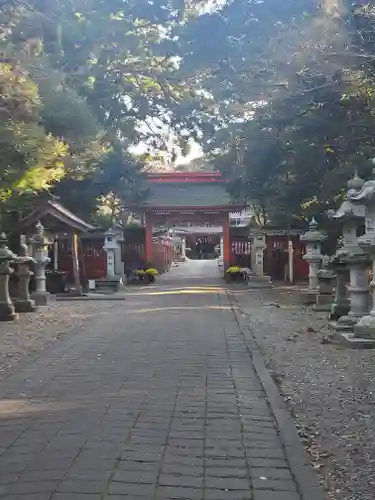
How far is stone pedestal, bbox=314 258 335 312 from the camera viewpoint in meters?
17.3

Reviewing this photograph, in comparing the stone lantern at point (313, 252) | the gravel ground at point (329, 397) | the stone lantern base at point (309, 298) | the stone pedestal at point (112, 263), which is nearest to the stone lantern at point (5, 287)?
the gravel ground at point (329, 397)

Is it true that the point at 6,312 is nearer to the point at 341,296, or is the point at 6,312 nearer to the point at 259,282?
the point at 341,296

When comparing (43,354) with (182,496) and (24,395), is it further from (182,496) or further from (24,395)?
(182,496)

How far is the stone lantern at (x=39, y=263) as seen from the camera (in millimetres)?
20375

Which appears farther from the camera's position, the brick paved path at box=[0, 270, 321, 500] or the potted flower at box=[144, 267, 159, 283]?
the potted flower at box=[144, 267, 159, 283]

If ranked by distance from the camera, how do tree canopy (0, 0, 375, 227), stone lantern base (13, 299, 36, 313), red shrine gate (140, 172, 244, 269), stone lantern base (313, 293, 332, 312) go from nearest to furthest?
1. tree canopy (0, 0, 375, 227)
2. stone lantern base (313, 293, 332, 312)
3. stone lantern base (13, 299, 36, 313)
4. red shrine gate (140, 172, 244, 269)

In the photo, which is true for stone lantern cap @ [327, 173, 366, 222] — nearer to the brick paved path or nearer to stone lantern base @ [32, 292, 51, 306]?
the brick paved path

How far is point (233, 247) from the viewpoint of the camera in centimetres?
3531

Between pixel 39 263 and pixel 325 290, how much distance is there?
887 cm

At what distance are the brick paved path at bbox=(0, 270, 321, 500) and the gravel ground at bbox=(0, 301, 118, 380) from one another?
415 mm

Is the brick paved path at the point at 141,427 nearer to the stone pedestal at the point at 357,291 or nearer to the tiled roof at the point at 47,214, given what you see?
the stone pedestal at the point at 357,291

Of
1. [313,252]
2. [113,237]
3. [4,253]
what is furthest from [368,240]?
[113,237]

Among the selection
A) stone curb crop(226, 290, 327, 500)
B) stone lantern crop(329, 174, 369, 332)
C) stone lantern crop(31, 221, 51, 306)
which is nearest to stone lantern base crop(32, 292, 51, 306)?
stone lantern crop(31, 221, 51, 306)

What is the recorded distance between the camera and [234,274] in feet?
104
